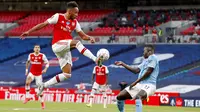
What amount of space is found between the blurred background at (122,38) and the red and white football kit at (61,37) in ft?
73.7

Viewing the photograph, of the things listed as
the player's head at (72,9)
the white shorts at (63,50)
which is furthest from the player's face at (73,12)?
the white shorts at (63,50)

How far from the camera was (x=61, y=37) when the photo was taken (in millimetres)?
16406

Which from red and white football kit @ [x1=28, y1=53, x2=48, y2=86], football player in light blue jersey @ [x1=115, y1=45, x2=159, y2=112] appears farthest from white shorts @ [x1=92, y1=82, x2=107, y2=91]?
football player in light blue jersey @ [x1=115, y1=45, x2=159, y2=112]

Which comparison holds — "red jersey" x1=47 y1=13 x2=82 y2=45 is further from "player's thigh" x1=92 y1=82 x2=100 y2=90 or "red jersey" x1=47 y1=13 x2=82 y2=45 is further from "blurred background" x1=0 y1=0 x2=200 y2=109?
"blurred background" x1=0 y1=0 x2=200 y2=109

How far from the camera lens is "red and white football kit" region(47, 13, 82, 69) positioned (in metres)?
16.2

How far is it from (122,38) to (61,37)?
117 ft

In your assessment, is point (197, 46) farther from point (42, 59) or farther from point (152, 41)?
point (42, 59)

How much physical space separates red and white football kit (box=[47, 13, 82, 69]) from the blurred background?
2247cm

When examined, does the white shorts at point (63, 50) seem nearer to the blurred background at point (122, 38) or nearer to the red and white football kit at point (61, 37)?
the red and white football kit at point (61, 37)

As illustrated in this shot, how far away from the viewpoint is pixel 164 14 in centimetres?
5519

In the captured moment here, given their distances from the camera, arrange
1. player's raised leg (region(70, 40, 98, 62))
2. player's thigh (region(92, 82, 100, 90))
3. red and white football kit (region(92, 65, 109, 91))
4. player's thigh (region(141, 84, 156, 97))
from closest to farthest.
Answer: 1. player's thigh (region(141, 84, 156, 97))
2. player's raised leg (region(70, 40, 98, 62))
3. player's thigh (region(92, 82, 100, 90))
4. red and white football kit (region(92, 65, 109, 91))

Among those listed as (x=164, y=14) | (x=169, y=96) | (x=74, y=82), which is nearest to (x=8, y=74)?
(x=74, y=82)

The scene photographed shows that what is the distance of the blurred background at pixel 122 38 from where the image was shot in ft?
147

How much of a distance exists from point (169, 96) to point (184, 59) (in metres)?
13.6
